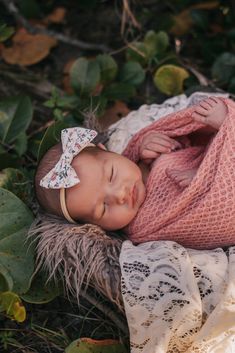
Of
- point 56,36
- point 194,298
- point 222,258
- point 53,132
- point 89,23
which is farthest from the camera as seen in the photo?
point 89,23

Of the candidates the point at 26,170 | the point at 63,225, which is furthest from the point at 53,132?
the point at 63,225

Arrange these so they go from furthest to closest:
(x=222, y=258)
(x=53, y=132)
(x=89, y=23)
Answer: (x=89, y=23) < (x=53, y=132) < (x=222, y=258)

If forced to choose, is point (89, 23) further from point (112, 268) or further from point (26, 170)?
point (112, 268)

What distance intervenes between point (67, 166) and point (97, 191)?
0.32ft

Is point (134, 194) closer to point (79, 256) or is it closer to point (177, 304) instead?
point (79, 256)

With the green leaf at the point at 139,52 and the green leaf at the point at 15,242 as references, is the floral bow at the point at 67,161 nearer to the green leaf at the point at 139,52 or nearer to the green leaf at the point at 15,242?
the green leaf at the point at 15,242

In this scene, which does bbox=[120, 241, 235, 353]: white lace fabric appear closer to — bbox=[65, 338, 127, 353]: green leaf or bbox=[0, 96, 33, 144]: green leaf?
bbox=[65, 338, 127, 353]: green leaf

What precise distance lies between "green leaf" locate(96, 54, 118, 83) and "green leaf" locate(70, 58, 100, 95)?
0.05 m

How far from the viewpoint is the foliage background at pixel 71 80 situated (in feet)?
5.75

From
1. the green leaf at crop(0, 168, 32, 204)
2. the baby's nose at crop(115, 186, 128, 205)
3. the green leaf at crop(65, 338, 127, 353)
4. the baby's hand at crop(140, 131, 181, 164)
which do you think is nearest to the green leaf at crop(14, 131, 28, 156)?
the green leaf at crop(0, 168, 32, 204)

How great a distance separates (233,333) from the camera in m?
1.54

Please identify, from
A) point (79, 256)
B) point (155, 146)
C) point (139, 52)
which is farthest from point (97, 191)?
point (139, 52)

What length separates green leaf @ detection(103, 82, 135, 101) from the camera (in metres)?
2.19

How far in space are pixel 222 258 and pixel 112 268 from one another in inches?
10.8
